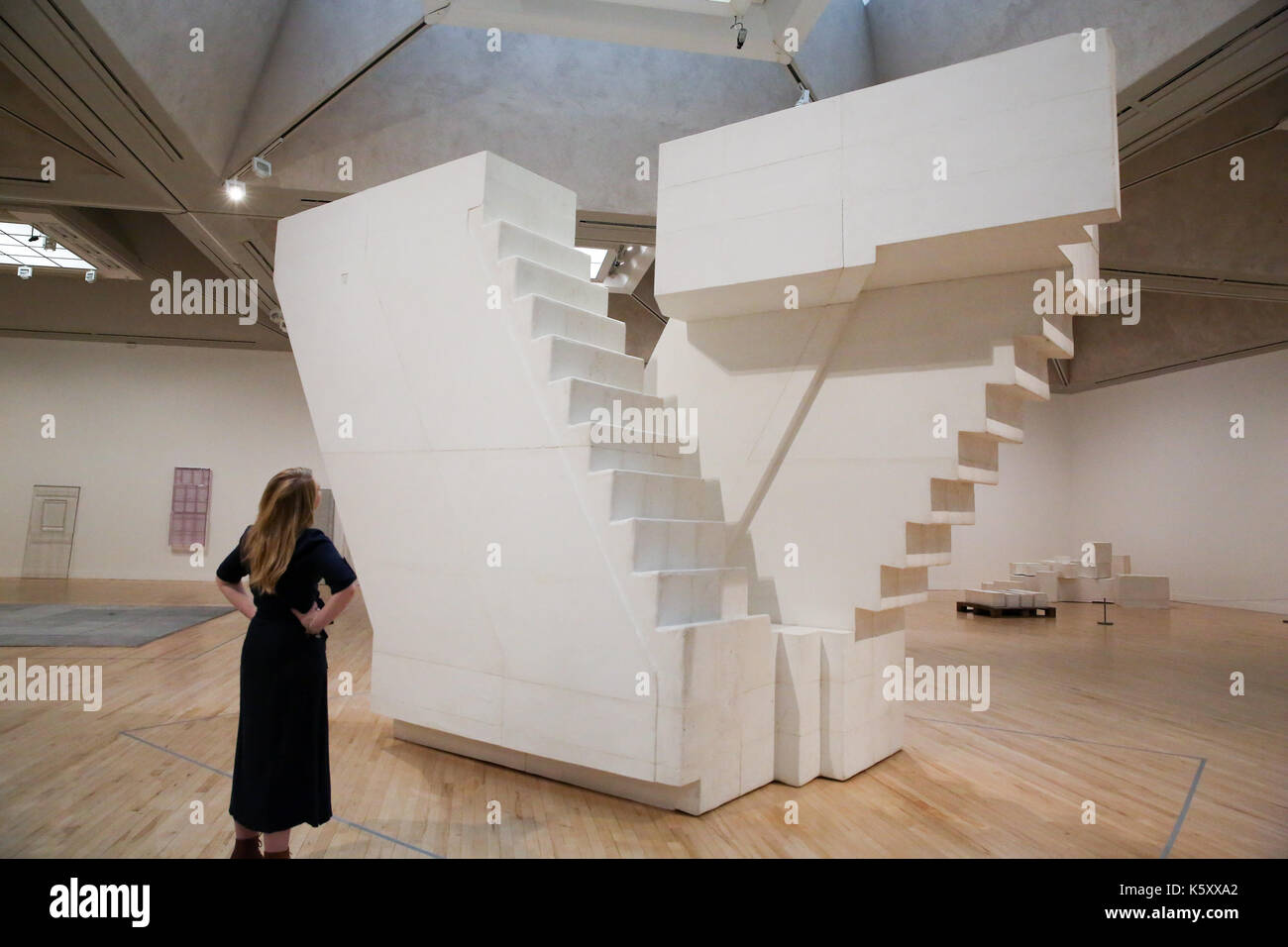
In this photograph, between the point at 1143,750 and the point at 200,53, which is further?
the point at 200,53

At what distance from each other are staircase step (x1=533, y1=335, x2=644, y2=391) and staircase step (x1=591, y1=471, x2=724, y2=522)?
0.58 metres

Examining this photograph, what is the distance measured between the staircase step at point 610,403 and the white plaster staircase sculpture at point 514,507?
14mm

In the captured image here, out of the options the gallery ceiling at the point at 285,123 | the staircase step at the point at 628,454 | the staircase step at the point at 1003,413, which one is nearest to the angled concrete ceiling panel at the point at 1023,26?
Answer: the gallery ceiling at the point at 285,123

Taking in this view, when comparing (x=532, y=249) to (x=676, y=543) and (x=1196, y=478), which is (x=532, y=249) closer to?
(x=676, y=543)

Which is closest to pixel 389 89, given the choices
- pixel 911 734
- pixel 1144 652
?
pixel 911 734

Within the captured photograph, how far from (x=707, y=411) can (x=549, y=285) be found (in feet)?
3.90

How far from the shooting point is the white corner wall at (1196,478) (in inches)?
452

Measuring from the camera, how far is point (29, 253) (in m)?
10.8

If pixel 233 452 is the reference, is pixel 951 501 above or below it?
below

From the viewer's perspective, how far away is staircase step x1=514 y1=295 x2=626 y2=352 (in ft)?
12.0
